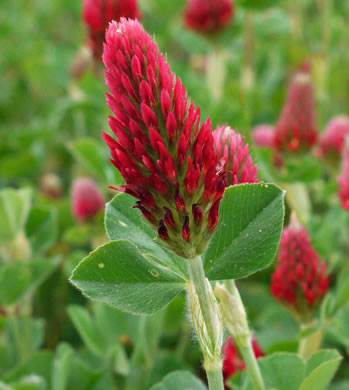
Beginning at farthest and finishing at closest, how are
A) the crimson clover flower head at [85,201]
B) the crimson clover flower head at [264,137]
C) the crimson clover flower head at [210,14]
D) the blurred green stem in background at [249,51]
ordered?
the blurred green stem in background at [249,51] → the crimson clover flower head at [210,14] → the crimson clover flower head at [264,137] → the crimson clover flower head at [85,201]

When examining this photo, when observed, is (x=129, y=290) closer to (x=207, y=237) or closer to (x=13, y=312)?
(x=207, y=237)

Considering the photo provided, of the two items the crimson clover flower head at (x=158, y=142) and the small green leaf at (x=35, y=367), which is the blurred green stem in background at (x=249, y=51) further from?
the crimson clover flower head at (x=158, y=142)

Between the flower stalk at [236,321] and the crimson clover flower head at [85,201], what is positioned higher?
the crimson clover flower head at [85,201]

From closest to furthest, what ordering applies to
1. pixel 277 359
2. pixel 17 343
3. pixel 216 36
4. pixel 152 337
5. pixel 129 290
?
pixel 129 290 → pixel 277 359 → pixel 152 337 → pixel 17 343 → pixel 216 36

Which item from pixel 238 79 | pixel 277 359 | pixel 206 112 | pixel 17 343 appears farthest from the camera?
pixel 238 79

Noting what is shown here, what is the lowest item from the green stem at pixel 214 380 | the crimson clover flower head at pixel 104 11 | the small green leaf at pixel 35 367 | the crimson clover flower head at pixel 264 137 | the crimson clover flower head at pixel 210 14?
the small green leaf at pixel 35 367

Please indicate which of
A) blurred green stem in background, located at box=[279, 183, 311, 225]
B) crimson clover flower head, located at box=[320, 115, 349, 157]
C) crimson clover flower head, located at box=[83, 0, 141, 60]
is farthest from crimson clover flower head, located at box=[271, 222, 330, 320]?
crimson clover flower head, located at box=[83, 0, 141, 60]

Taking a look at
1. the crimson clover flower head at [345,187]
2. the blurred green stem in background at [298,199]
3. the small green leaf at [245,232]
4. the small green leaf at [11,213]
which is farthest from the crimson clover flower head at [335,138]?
the small green leaf at [245,232]

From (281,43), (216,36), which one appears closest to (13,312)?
(216,36)
